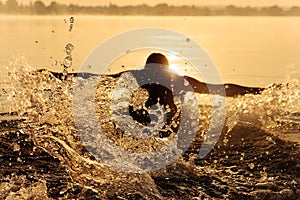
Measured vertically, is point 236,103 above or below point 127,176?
above

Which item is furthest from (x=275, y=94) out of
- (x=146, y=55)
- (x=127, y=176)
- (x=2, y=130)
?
(x=2, y=130)

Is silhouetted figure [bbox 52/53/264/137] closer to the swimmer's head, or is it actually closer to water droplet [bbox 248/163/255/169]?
the swimmer's head

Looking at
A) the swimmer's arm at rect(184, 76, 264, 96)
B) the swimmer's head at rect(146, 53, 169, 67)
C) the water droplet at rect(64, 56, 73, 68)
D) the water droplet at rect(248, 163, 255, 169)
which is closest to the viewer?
the water droplet at rect(248, 163, 255, 169)

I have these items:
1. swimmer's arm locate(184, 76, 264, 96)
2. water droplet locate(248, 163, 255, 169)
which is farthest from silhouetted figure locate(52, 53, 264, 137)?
water droplet locate(248, 163, 255, 169)

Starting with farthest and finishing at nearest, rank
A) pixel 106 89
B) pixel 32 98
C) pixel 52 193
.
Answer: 1. pixel 106 89
2. pixel 32 98
3. pixel 52 193

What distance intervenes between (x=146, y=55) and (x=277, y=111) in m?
1.87

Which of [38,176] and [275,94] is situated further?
[275,94]

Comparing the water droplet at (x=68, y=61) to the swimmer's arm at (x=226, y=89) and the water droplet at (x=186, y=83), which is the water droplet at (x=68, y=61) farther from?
the swimmer's arm at (x=226, y=89)

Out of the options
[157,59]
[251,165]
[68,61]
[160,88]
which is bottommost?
[251,165]

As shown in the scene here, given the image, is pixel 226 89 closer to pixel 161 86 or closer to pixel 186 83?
pixel 186 83

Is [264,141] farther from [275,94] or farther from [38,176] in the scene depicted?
[38,176]

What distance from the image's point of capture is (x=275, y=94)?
679 centimetres

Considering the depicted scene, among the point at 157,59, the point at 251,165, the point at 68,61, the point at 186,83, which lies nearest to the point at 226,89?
the point at 186,83

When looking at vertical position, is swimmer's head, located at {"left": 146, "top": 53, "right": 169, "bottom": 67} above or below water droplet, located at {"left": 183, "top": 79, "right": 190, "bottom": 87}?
above
